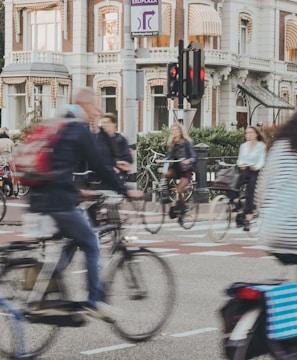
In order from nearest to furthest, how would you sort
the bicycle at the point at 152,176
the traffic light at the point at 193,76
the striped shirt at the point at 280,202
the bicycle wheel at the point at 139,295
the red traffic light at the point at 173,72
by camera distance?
the striped shirt at the point at 280,202
the bicycle wheel at the point at 139,295
the bicycle at the point at 152,176
the traffic light at the point at 193,76
the red traffic light at the point at 173,72

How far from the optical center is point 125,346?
696 cm

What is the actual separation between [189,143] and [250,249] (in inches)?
115

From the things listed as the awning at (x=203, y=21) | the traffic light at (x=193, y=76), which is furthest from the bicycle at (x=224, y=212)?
the awning at (x=203, y=21)

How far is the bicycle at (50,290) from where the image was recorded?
250 inches

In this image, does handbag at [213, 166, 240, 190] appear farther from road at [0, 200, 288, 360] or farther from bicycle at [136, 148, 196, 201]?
bicycle at [136, 148, 196, 201]

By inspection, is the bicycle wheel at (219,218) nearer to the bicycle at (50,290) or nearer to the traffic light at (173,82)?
the traffic light at (173,82)

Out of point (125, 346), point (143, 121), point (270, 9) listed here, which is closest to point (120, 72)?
point (143, 121)

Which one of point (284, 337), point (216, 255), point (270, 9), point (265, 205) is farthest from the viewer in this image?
point (270, 9)

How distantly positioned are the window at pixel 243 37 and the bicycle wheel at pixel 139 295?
121ft

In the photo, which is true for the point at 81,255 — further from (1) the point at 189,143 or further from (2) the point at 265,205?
(1) the point at 189,143

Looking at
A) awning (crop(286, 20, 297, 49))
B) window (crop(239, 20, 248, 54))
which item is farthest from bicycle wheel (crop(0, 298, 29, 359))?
awning (crop(286, 20, 297, 49))

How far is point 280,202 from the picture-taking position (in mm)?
4918

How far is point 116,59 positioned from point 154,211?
25.5 metres

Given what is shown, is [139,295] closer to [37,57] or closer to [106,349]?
[106,349]
